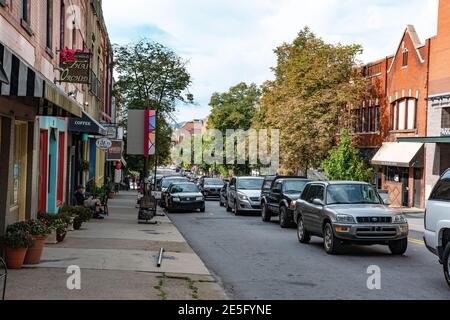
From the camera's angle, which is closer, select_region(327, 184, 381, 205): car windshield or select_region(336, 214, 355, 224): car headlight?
select_region(336, 214, 355, 224): car headlight

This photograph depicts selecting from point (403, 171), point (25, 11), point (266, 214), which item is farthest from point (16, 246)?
point (403, 171)

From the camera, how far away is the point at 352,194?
14453mm

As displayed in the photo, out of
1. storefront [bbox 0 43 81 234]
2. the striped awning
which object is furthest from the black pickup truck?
the striped awning

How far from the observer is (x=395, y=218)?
13.2 metres

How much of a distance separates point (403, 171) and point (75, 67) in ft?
82.3

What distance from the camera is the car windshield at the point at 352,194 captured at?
1424cm

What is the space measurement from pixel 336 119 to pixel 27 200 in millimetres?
29381

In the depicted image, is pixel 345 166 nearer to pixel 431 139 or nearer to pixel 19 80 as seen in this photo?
pixel 431 139

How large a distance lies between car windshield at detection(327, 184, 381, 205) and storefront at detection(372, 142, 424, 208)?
68.0ft

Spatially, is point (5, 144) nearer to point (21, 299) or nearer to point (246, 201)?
point (21, 299)

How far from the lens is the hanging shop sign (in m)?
16.8

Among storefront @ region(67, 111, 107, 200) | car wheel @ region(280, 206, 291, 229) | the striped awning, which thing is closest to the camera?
the striped awning

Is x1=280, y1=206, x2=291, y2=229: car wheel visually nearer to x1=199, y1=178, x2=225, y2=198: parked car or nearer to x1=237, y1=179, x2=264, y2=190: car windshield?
x1=237, y1=179, x2=264, y2=190: car windshield
